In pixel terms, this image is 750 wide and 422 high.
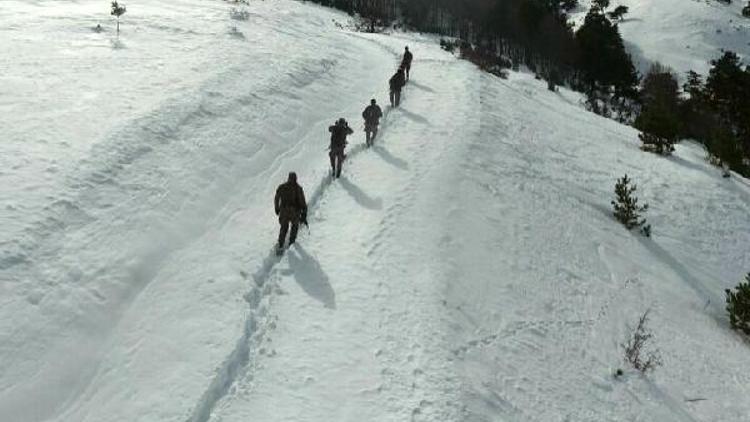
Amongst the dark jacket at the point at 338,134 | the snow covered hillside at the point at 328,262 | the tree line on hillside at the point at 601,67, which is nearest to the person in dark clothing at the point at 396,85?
the snow covered hillside at the point at 328,262

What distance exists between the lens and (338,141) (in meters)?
14.3

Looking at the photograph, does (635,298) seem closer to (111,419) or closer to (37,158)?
(111,419)

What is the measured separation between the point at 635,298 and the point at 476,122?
9137mm

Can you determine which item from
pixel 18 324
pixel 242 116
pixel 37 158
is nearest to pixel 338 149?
pixel 242 116

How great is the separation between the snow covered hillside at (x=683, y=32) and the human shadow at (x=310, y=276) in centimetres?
7144

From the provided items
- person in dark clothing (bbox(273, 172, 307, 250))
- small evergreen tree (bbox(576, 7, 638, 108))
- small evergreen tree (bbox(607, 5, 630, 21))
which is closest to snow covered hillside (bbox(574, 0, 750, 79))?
small evergreen tree (bbox(607, 5, 630, 21))

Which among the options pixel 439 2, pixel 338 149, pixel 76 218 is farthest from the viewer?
pixel 439 2

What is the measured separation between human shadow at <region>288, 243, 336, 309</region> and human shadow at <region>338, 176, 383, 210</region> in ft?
7.48

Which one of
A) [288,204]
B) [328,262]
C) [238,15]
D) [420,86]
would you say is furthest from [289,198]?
[238,15]

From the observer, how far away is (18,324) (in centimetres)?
857

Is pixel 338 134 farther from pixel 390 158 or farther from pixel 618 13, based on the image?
pixel 618 13

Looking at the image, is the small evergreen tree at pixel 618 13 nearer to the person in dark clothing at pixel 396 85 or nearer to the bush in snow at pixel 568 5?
the bush in snow at pixel 568 5

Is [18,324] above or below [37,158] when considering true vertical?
below

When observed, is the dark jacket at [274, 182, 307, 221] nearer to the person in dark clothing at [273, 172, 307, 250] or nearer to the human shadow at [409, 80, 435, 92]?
the person in dark clothing at [273, 172, 307, 250]
